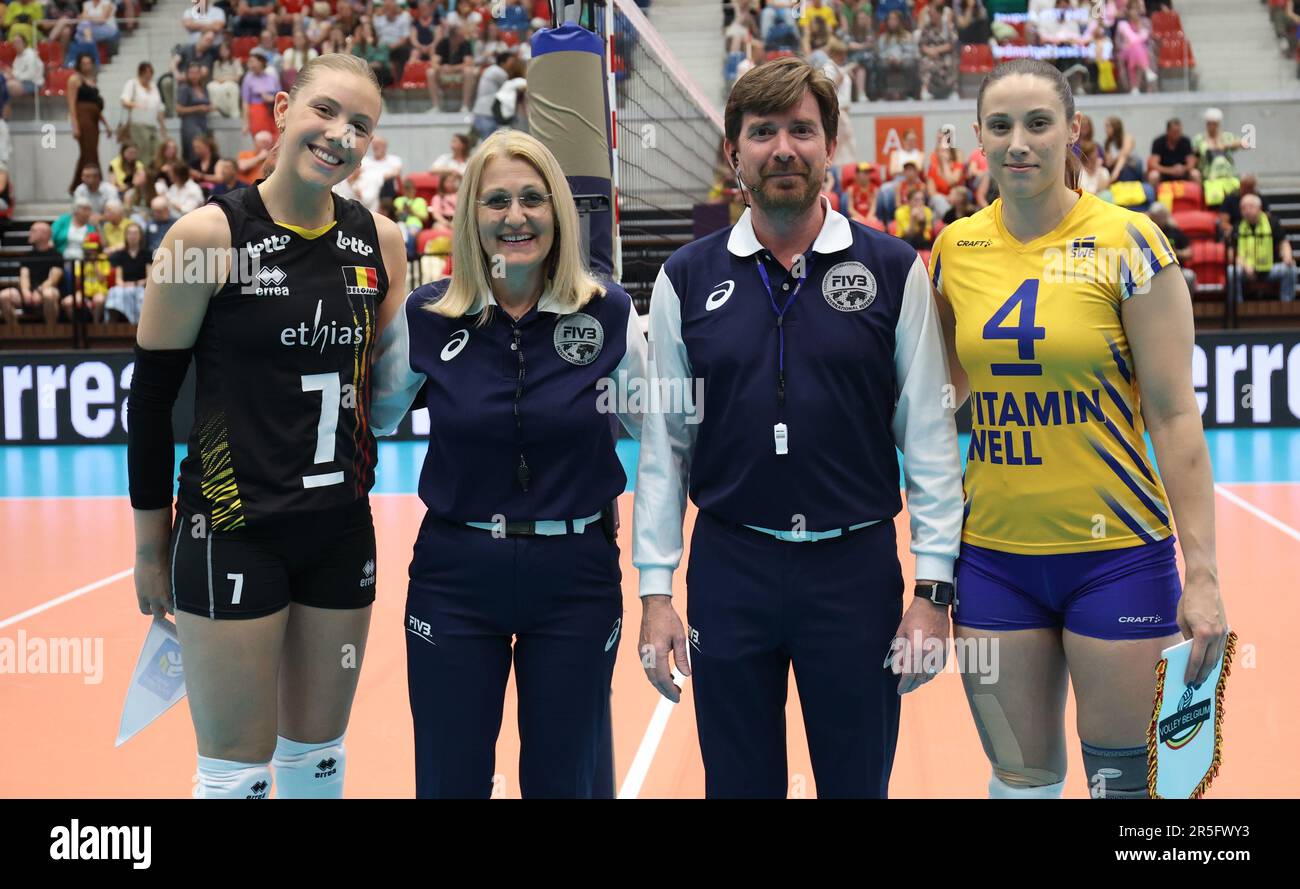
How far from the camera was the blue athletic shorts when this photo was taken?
2969mm

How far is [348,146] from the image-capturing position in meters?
3.17

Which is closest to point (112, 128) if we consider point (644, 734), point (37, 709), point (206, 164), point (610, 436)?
point (206, 164)

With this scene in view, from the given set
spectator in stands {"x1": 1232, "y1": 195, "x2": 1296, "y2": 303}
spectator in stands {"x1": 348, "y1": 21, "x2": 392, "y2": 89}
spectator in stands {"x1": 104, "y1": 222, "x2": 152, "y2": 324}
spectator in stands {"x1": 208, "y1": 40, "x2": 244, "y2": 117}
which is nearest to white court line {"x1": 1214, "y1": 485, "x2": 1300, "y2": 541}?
spectator in stands {"x1": 1232, "y1": 195, "x2": 1296, "y2": 303}

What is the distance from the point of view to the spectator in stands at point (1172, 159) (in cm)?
1580

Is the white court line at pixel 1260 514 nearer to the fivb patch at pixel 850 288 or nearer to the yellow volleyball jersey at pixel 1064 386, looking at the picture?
the yellow volleyball jersey at pixel 1064 386

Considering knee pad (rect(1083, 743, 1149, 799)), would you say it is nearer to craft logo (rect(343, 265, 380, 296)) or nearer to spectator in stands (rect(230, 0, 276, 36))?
craft logo (rect(343, 265, 380, 296))

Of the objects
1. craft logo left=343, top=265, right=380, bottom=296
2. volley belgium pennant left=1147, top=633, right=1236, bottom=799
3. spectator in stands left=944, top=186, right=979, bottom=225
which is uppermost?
spectator in stands left=944, top=186, right=979, bottom=225

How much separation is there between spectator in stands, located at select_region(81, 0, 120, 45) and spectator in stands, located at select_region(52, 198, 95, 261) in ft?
15.1

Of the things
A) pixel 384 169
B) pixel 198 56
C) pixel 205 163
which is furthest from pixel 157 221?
pixel 198 56

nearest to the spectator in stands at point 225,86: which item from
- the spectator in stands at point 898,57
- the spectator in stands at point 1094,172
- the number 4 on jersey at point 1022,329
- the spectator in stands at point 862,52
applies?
the spectator in stands at point 862,52

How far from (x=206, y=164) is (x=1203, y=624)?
16648 millimetres

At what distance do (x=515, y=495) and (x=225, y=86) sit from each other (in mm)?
17720
